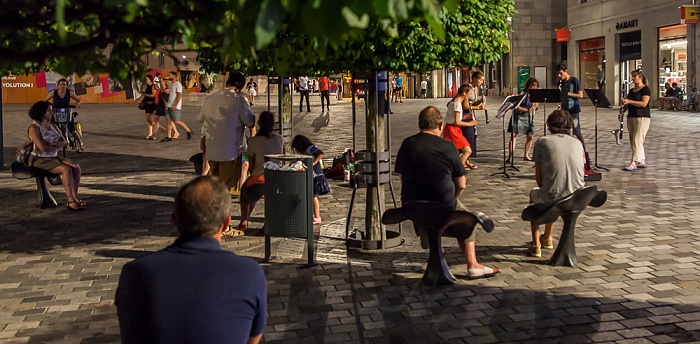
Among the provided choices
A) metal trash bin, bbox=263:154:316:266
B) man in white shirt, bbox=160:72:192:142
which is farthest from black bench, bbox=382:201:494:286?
man in white shirt, bbox=160:72:192:142

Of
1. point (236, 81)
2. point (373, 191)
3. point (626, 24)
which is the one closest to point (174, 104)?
point (236, 81)

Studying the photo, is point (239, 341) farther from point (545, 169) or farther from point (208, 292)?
point (545, 169)

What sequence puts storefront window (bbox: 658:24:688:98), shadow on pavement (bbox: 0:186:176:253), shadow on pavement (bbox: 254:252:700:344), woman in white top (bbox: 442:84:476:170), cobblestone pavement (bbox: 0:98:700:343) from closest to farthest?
shadow on pavement (bbox: 254:252:700:344) < cobblestone pavement (bbox: 0:98:700:343) < shadow on pavement (bbox: 0:186:176:253) < woman in white top (bbox: 442:84:476:170) < storefront window (bbox: 658:24:688:98)

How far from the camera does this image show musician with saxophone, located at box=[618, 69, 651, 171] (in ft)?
48.0

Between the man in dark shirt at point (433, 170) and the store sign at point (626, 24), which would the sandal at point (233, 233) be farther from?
the store sign at point (626, 24)

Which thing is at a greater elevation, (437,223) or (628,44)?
(628,44)

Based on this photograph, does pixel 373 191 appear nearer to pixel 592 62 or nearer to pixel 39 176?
pixel 39 176

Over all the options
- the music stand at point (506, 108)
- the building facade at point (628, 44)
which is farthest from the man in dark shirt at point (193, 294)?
the building facade at point (628, 44)

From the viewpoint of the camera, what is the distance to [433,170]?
7.34 m

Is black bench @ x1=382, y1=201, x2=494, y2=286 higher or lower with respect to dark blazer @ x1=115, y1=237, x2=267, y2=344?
lower

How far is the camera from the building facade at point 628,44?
33.7 meters

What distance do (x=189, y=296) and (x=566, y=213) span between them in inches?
207

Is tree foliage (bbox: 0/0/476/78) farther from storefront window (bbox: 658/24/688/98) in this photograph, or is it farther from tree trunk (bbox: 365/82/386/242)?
storefront window (bbox: 658/24/688/98)

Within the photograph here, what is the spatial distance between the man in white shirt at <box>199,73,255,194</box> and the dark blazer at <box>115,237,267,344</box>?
6.72 meters
